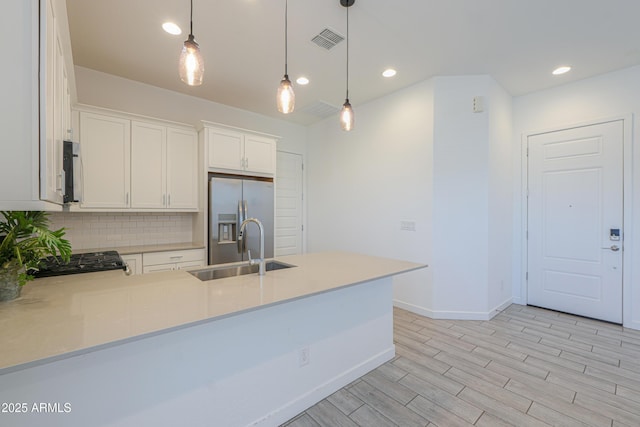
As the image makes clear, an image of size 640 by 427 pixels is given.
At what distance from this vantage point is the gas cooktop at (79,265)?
74.3 inches

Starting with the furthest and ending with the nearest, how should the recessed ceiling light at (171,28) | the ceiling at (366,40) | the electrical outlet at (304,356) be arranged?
the recessed ceiling light at (171,28)
the ceiling at (366,40)
the electrical outlet at (304,356)

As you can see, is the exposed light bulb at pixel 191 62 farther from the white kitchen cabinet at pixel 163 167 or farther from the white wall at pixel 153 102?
the white wall at pixel 153 102

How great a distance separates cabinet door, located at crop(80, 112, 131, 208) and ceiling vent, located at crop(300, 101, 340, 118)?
239cm

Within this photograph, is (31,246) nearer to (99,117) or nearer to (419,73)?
(99,117)

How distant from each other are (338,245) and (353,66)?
8.80ft

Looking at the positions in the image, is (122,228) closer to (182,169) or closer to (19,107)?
(182,169)

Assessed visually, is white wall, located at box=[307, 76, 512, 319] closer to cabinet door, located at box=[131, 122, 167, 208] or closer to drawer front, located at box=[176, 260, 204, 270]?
drawer front, located at box=[176, 260, 204, 270]

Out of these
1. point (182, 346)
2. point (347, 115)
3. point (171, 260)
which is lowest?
point (182, 346)

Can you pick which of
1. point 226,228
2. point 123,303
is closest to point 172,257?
point 226,228

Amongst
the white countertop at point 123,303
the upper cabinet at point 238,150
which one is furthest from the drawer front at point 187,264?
the white countertop at point 123,303

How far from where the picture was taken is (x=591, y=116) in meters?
3.32

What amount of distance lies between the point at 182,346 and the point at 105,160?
265cm

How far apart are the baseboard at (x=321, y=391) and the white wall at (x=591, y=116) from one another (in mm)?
2811

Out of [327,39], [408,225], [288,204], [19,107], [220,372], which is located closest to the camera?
[19,107]
